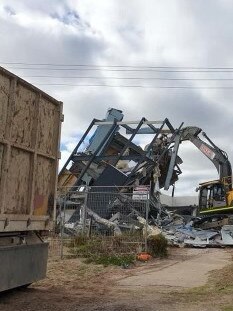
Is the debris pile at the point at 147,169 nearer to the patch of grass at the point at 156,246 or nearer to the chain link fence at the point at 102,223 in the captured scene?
the chain link fence at the point at 102,223

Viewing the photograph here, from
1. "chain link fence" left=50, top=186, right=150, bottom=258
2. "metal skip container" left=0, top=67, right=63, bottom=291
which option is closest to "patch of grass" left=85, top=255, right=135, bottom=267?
"chain link fence" left=50, top=186, right=150, bottom=258

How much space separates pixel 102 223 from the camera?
18156mm

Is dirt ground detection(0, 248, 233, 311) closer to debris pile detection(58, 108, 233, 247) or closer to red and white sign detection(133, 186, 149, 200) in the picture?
red and white sign detection(133, 186, 149, 200)

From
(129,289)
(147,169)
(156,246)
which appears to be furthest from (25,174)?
(147,169)

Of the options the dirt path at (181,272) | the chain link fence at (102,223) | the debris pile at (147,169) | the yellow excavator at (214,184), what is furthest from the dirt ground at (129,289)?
the yellow excavator at (214,184)

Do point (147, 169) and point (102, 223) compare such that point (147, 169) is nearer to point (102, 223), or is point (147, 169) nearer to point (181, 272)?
point (102, 223)

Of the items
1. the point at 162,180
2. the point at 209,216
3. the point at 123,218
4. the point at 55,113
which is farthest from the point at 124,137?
the point at 55,113

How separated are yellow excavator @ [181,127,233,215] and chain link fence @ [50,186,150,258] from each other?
22.4 ft

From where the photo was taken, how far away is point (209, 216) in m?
24.5

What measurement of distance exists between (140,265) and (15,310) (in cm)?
703

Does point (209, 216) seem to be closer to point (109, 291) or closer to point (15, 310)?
point (109, 291)

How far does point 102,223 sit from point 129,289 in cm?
855

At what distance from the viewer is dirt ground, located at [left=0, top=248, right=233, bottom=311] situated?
7.79 meters

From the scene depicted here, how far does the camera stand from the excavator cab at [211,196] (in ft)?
82.9
